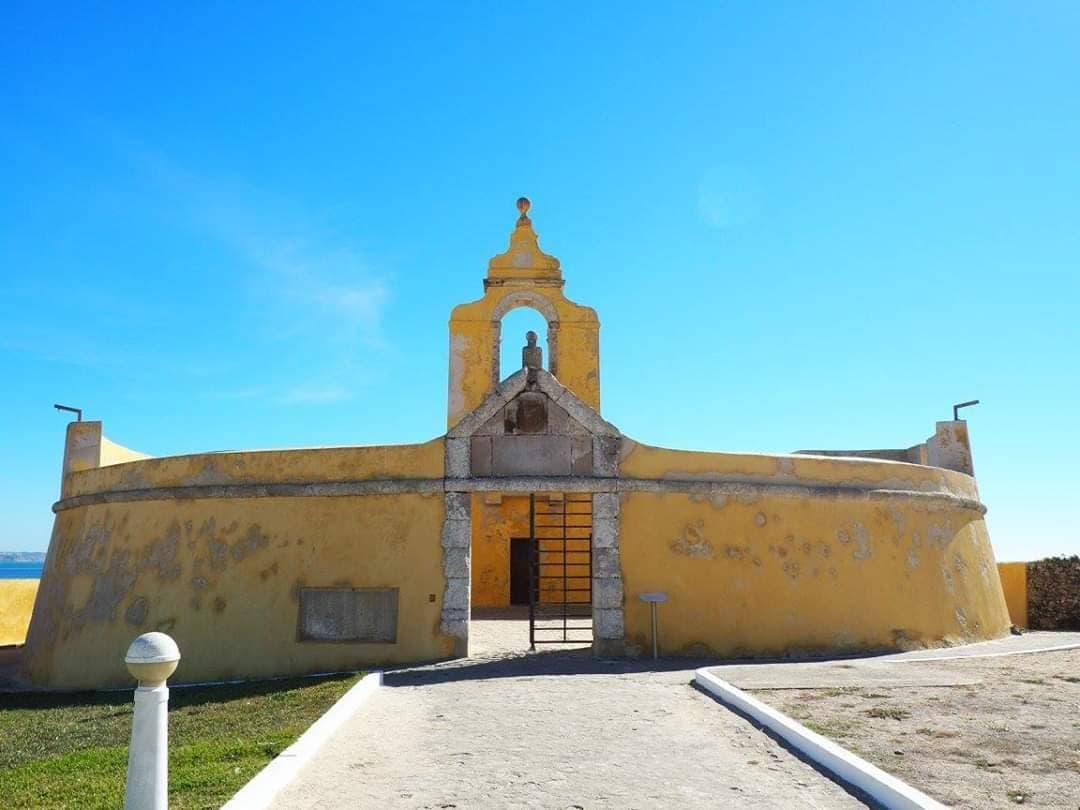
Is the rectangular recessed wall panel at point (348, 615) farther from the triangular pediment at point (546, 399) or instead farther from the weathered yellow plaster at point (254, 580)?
the triangular pediment at point (546, 399)

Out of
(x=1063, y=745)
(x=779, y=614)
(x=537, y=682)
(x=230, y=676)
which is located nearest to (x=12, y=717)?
(x=230, y=676)

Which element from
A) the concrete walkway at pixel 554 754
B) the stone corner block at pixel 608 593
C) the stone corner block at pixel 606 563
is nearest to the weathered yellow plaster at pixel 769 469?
the stone corner block at pixel 606 563

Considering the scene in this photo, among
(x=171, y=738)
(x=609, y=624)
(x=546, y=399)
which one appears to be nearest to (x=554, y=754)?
(x=171, y=738)

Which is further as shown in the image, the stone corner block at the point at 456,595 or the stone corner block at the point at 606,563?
the stone corner block at the point at 606,563

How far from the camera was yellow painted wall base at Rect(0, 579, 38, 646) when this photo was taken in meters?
23.3

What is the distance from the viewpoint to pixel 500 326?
18.5m

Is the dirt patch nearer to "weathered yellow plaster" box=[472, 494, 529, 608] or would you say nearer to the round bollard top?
the round bollard top

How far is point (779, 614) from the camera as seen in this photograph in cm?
1316

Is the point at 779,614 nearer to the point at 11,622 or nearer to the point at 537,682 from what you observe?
the point at 537,682

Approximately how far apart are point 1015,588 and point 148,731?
2208cm

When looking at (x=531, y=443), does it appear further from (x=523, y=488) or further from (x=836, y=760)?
(x=836, y=760)

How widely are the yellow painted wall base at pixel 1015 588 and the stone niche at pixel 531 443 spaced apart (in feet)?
46.1

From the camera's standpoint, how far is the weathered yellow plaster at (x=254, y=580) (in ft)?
41.1

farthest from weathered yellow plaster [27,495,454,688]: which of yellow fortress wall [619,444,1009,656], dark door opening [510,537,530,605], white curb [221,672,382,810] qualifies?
dark door opening [510,537,530,605]
